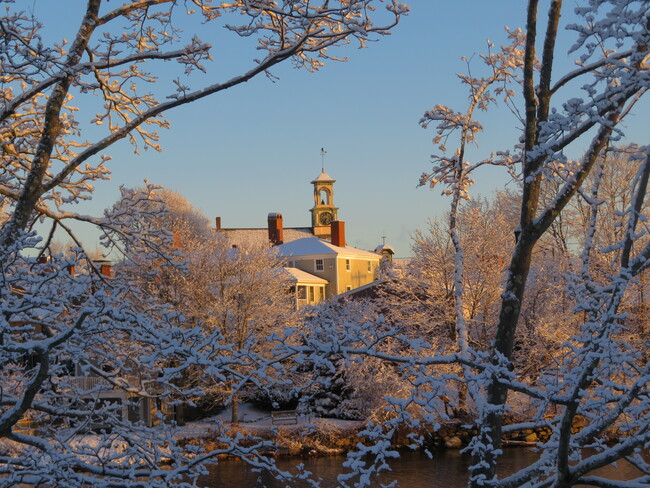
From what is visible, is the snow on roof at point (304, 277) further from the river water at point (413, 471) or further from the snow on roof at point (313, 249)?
the river water at point (413, 471)

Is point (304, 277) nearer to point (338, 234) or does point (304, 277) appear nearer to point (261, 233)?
point (338, 234)

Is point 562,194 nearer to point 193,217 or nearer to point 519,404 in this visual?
point 519,404

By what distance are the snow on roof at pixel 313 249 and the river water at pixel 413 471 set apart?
24392 mm

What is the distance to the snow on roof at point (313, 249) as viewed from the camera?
Answer: 50.4 meters

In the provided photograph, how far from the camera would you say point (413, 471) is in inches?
934

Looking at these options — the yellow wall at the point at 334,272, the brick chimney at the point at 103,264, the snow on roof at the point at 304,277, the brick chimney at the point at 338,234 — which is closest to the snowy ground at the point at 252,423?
the brick chimney at the point at 103,264

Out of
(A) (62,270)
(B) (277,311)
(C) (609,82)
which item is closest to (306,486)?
(B) (277,311)

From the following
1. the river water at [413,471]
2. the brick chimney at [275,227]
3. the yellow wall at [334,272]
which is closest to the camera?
the river water at [413,471]

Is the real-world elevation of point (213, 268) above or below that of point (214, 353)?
above

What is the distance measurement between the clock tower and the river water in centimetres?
4125

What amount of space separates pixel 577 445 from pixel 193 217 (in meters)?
51.1

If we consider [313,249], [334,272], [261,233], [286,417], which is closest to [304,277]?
[334,272]

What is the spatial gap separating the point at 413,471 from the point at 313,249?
2820 cm

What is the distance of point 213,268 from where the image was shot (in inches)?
1257
